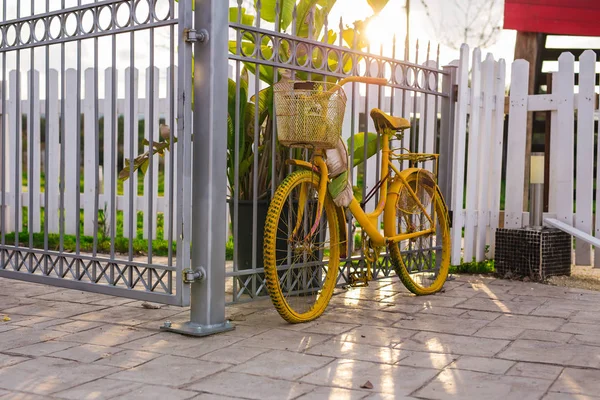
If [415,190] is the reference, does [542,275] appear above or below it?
below

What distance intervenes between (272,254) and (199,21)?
1.23m

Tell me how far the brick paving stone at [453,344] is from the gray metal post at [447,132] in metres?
2.21

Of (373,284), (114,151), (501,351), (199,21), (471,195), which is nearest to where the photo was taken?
(501,351)

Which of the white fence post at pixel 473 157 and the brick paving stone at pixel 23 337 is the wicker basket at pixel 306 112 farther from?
the white fence post at pixel 473 157

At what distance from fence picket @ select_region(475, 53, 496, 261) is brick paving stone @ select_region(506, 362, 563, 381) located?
3223 mm

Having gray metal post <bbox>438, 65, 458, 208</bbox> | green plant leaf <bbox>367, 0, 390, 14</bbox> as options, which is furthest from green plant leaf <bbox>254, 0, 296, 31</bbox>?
gray metal post <bbox>438, 65, 458, 208</bbox>

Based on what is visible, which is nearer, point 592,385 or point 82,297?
point 592,385

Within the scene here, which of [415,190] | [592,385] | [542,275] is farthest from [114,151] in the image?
[542,275]

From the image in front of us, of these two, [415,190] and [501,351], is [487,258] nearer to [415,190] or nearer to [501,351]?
[415,190]

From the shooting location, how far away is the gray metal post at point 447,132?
5980 mm

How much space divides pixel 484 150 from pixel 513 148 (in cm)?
24

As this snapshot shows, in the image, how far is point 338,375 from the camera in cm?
315

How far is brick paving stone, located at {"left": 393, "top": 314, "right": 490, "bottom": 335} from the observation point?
408 cm

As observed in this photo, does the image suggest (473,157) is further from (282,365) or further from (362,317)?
(282,365)
